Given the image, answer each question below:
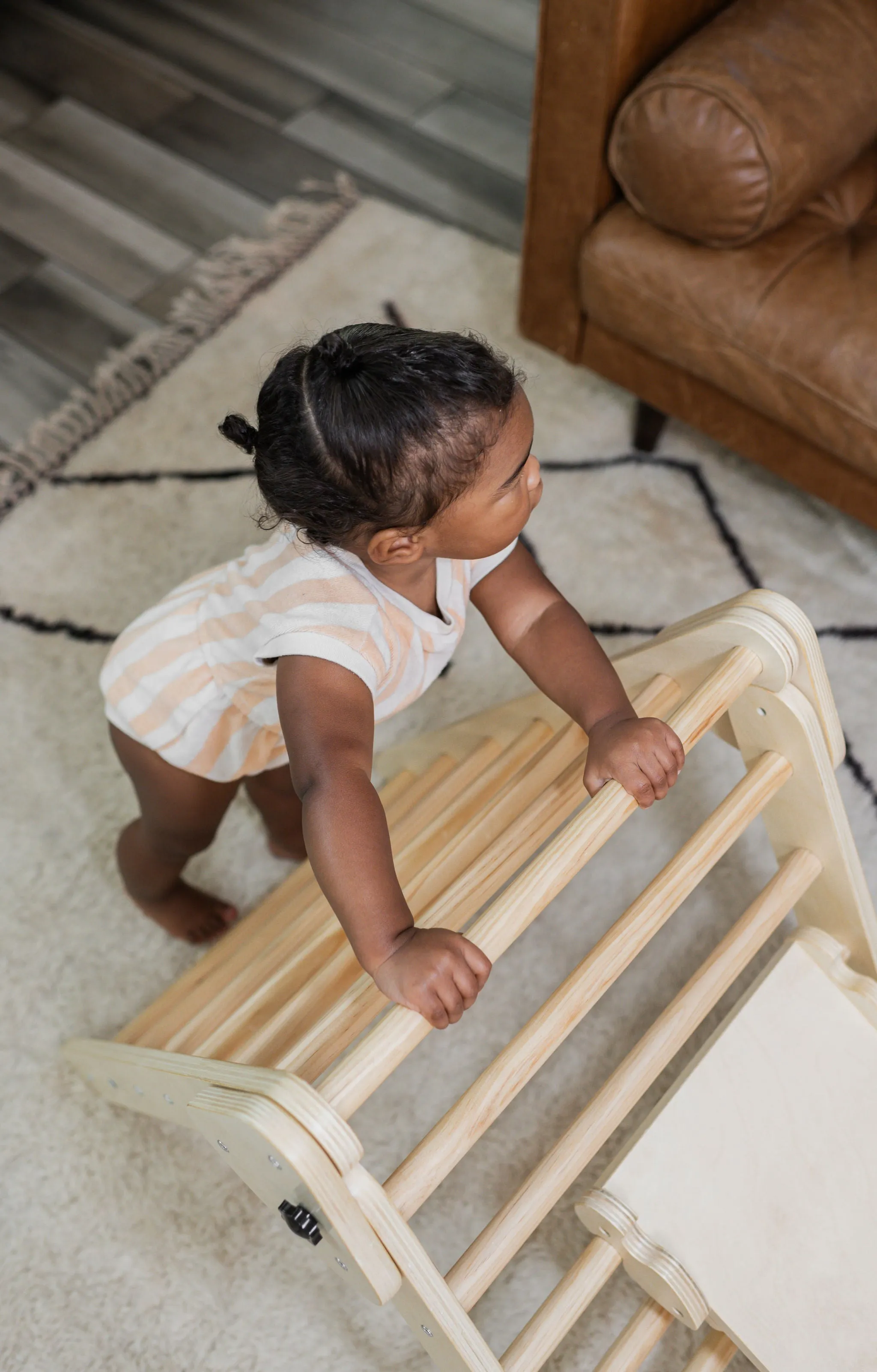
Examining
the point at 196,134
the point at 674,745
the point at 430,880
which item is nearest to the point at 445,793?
the point at 430,880

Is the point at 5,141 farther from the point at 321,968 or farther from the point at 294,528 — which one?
the point at 321,968

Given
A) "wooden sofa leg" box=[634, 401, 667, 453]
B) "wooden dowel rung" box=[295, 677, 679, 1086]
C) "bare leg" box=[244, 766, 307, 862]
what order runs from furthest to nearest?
1. "wooden sofa leg" box=[634, 401, 667, 453]
2. "bare leg" box=[244, 766, 307, 862]
3. "wooden dowel rung" box=[295, 677, 679, 1086]

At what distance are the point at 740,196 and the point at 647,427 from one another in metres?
0.43

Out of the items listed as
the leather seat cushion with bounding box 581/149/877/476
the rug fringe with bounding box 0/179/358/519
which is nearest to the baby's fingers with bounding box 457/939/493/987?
the leather seat cushion with bounding box 581/149/877/476

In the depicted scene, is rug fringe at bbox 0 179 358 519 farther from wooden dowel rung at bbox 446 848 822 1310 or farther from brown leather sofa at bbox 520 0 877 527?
wooden dowel rung at bbox 446 848 822 1310

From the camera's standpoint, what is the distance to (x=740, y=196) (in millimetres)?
1341

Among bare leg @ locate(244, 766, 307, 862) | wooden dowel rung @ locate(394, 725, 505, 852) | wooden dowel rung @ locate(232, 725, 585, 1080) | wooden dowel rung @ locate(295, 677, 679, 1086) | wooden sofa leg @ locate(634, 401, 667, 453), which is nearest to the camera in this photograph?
wooden dowel rung @ locate(295, 677, 679, 1086)

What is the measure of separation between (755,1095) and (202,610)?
25.1 inches

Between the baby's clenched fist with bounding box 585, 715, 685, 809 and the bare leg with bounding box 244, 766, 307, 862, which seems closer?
the baby's clenched fist with bounding box 585, 715, 685, 809

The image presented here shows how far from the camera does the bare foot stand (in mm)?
1331

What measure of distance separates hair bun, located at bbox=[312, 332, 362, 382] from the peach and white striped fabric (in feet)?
0.50

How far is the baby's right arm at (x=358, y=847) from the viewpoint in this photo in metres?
0.71

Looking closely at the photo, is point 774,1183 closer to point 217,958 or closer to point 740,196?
point 217,958

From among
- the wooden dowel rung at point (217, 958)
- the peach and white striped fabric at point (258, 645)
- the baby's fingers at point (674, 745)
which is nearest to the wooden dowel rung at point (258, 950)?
the wooden dowel rung at point (217, 958)
